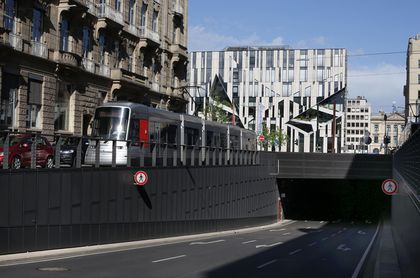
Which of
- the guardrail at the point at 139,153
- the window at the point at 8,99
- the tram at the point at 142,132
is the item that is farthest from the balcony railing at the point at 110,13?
the guardrail at the point at 139,153

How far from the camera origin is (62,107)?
132 ft

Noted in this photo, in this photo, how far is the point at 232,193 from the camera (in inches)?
1688

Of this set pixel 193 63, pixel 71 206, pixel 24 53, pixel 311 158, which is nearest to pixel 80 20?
pixel 24 53

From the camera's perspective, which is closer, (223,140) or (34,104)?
(34,104)

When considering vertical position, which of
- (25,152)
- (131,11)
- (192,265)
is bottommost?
(192,265)

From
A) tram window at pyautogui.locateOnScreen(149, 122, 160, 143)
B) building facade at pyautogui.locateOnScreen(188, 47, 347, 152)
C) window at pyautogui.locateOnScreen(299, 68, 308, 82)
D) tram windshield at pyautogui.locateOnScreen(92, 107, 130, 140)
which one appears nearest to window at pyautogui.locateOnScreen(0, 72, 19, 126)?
tram windshield at pyautogui.locateOnScreen(92, 107, 130, 140)

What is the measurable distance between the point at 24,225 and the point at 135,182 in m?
7.67

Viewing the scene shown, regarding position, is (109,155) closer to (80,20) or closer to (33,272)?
(33,272)

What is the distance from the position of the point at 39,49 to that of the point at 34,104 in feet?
11.2

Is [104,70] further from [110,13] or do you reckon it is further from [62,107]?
[62,107]

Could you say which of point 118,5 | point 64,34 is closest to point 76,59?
point 64,34

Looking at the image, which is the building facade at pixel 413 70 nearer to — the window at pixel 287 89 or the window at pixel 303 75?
the window at pixel 303 75

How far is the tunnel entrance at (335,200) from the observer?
74.5 meters

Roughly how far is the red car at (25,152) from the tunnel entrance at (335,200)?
177 ft
